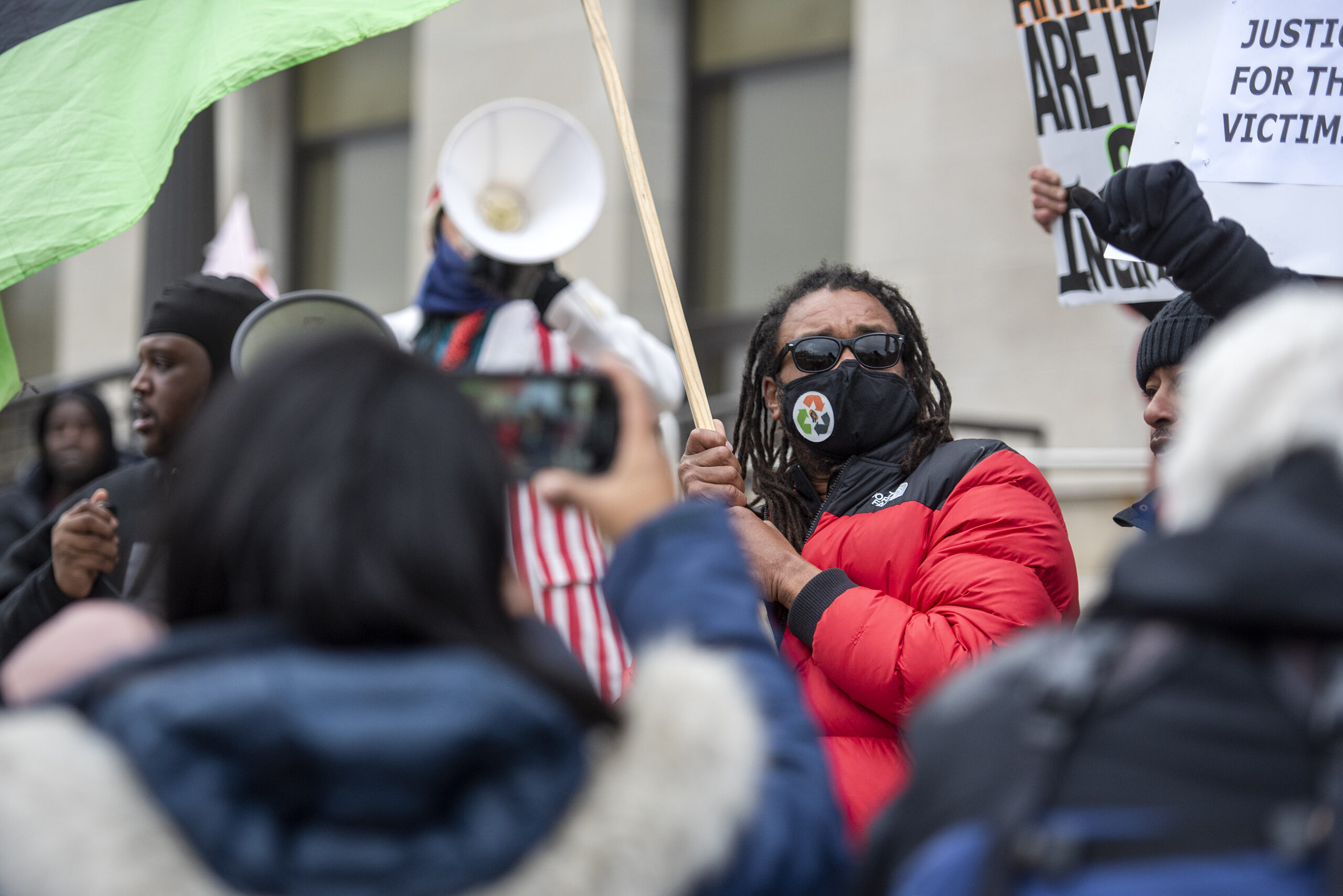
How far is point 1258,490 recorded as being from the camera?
152cm

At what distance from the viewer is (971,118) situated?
945cm

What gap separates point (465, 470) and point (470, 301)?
4364 millimetres

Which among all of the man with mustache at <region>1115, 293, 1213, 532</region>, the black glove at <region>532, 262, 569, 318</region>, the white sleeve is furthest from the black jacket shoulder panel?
the black glove at <region>532, 262, 569, 318</region>

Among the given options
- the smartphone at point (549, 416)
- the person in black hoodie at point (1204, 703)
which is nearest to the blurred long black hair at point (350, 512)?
the smartphone at point (549, 416)

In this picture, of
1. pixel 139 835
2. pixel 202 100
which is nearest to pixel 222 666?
pixel 139 835

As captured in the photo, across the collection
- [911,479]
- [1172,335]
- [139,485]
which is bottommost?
[139,485]

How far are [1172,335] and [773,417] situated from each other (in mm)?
943

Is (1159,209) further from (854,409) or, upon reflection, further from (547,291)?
(547,291)

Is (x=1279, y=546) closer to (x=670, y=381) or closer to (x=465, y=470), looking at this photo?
(x=465, y=470)

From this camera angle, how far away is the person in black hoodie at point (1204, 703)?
142cm

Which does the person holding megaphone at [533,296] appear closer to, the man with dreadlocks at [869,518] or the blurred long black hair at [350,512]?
the man with dreadlocks at [869,518]

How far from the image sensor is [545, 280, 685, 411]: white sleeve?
575 centimetres

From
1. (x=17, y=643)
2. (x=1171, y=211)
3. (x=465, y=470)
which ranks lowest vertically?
(x=17, y=643)

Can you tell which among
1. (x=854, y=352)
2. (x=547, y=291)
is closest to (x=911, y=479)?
(x=854, y=352)
